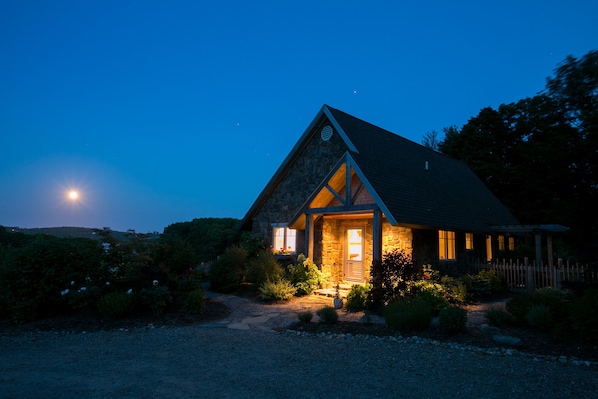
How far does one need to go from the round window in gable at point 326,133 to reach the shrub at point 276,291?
651 cm

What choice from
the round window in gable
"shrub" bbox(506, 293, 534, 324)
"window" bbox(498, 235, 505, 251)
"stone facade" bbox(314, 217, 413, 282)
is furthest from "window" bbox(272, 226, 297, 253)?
"window" bbox(498, 235, 505, 251)

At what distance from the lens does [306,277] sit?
1407 centimetres

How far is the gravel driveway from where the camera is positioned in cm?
500

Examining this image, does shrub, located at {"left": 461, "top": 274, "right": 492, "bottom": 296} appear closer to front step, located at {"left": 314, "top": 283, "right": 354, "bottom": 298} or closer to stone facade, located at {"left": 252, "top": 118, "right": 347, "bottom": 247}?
front step, located at {"left": 314, "top": 283, "right": 354, "bottom": 298}

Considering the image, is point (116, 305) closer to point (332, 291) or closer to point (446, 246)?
point (332, 291)

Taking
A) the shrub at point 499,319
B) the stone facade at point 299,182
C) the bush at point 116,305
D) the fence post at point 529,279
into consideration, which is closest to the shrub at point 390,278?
the shrub at point 499,319

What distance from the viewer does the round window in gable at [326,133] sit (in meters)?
16.5

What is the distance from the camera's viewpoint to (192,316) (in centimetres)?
1012

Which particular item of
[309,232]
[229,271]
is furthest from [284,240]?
[309,232]

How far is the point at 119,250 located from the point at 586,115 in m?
11.3

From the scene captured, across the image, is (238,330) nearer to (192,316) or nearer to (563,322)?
(192,316)

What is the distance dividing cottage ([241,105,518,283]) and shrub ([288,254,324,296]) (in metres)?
0.59

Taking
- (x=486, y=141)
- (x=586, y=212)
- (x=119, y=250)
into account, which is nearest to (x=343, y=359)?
(x=119, y=250)

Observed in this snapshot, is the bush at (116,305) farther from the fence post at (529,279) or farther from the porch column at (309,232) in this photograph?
the fence post at (529,279)
